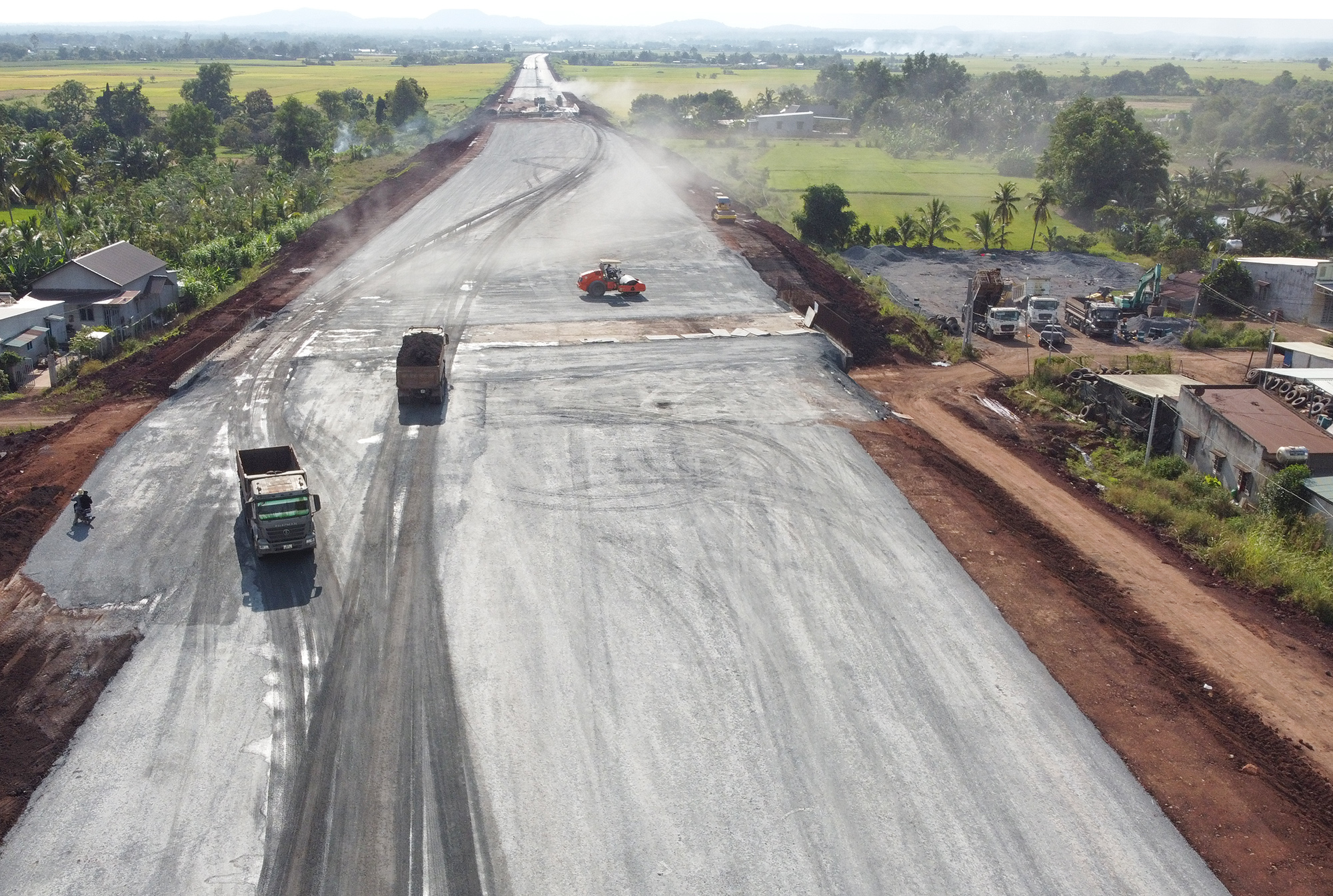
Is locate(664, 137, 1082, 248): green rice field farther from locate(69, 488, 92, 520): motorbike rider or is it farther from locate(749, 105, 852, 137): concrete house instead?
locate(69, 488, 92, 520): motorbike rider

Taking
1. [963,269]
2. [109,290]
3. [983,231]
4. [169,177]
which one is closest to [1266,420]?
[963,269]

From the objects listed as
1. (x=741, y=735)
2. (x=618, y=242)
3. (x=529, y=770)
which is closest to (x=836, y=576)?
(x=741, y=735)

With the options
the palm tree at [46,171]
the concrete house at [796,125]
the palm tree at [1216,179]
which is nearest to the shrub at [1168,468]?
the palm tree at [46,171]

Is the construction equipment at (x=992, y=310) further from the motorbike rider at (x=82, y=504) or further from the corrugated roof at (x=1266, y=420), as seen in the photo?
the motorbike rider at (x=82, y=504)

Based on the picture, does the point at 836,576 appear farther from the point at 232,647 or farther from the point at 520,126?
the point at 520,126

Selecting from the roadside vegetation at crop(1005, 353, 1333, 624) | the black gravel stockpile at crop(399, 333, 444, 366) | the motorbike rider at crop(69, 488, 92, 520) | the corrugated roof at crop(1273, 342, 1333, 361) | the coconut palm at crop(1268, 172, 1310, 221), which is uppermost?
the coconut palm at crop(1268, 172, 1310, 221)

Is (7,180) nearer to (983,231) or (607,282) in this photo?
(607,282)

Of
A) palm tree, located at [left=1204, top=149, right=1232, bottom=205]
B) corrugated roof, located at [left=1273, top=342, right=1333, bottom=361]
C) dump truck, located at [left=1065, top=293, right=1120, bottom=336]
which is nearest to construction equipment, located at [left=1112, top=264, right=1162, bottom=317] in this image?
dump truck, located at [left=1065, top=293, right=1120, bottom=336]

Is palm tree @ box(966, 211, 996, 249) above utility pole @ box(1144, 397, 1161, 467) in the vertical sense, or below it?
above
